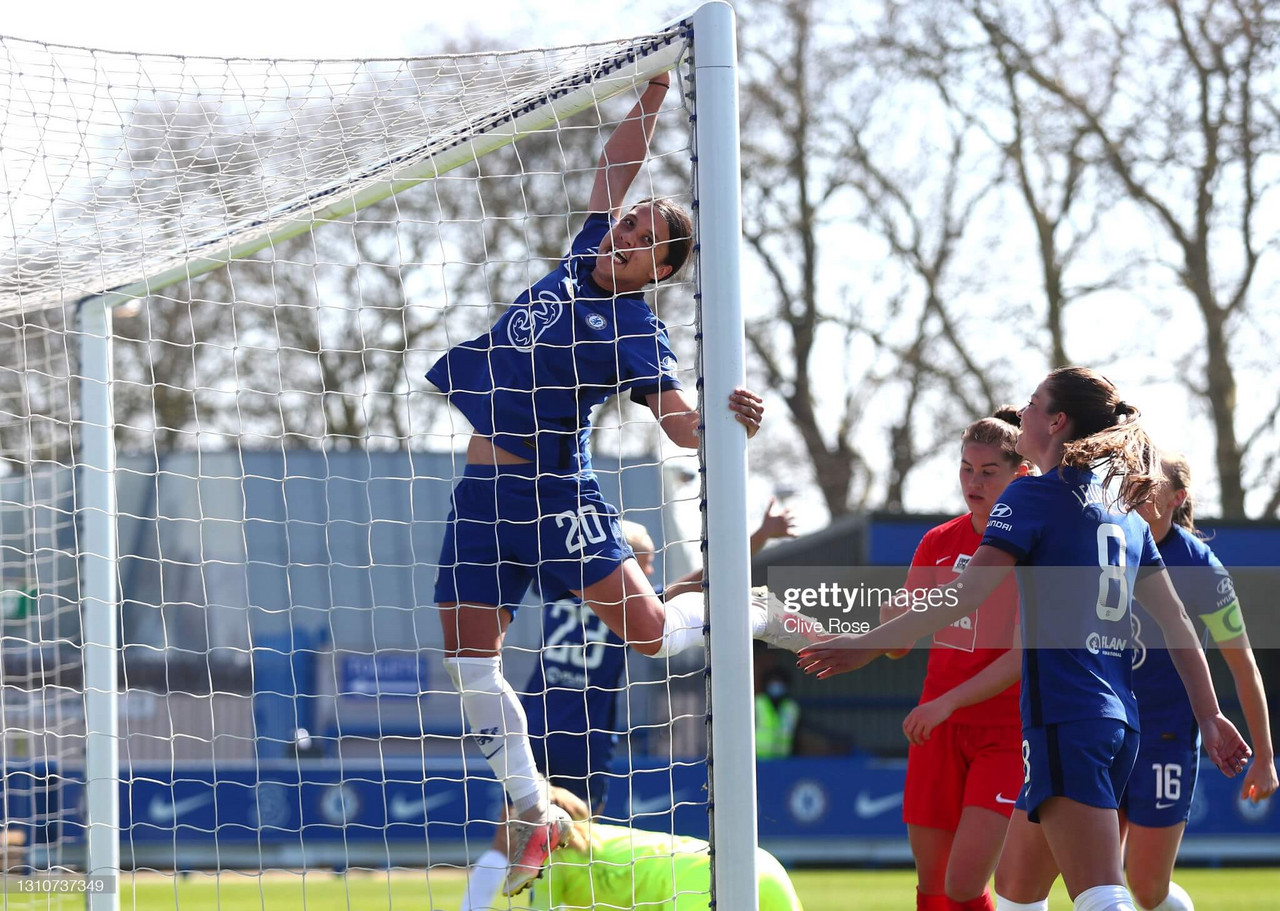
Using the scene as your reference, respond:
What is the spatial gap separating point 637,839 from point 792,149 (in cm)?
1647

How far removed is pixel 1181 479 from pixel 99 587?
428cm

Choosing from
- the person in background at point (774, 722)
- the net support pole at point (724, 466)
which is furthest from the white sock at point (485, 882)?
the person in background at point (774, 722)

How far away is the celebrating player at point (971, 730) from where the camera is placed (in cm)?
438

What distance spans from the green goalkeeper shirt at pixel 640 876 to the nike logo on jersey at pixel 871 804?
7929 millimetres

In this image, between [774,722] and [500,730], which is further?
[774,722]

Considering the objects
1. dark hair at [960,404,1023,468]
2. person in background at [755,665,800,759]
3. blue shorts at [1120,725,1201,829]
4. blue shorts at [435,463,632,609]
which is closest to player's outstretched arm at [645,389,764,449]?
blue shorts at [435,463,632,609]

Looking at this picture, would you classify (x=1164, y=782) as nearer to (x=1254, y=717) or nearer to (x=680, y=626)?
(x=1254, y=717)

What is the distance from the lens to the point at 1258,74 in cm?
1802

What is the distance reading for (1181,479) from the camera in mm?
4848

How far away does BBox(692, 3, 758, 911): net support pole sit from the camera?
3773 millimetres

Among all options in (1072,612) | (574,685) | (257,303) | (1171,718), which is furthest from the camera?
(257,303)

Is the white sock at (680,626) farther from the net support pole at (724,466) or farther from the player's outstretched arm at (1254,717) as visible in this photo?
the player's outstretched arm at (1254,717)

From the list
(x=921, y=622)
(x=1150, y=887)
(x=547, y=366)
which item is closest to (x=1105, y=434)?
(x=921, y=622)

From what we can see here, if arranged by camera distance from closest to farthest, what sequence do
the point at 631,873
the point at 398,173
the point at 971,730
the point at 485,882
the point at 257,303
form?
the point at 631,873, the point at 971,730, the point at 485,882, the point at 398,173, the point at 257,303
